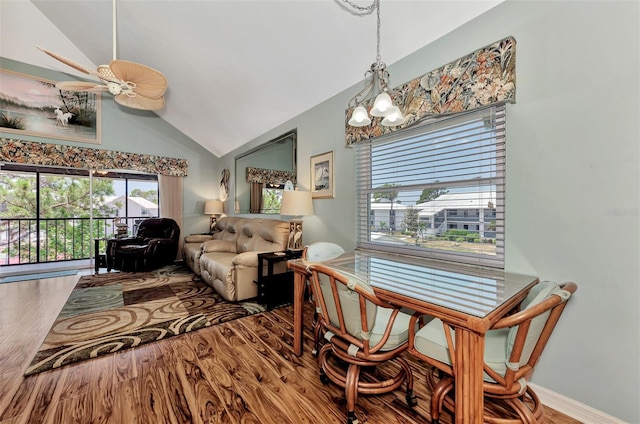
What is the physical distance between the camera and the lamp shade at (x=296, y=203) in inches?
114

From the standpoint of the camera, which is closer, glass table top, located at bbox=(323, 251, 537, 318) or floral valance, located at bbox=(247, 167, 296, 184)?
glass table top, located at bbox=(323, 251, 537, 318)

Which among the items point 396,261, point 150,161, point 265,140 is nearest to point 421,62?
point 396,261

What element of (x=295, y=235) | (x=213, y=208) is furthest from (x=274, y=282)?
(x=213, y=208)

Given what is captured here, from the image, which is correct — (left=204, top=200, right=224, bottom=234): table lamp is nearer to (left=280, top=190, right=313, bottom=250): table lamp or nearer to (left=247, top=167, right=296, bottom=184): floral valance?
(left=247, top=167, right=296, bottom=184): floral valance

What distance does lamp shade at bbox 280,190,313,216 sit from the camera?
2889 millimetres

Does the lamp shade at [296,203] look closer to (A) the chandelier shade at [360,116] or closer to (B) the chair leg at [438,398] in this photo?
(A) the chandelier shade at [360,116]

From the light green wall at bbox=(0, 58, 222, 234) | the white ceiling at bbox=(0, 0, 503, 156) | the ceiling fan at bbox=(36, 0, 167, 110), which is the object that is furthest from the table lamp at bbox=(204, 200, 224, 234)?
the ceiling fan at bbox=(36, 0, 167, 110)

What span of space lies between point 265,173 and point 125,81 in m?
2.17

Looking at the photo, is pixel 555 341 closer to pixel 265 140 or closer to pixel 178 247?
pixel 265 140

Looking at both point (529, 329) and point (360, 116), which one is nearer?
point (529, 329)

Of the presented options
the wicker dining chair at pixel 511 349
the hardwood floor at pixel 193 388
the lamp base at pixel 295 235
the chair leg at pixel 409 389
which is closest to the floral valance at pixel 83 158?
the hardwood floor at pixel 193 388

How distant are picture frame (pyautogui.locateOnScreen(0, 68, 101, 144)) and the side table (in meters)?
4.36

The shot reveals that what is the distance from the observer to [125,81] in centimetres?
246

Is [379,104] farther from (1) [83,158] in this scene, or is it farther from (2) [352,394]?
(1) [83,158]
